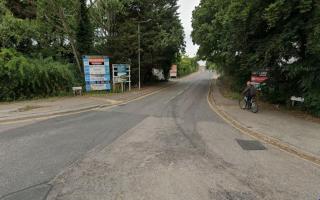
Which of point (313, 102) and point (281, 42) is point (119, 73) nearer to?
point (281, 42)

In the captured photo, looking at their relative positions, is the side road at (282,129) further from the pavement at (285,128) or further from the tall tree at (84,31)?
the tall tree at (84,31)

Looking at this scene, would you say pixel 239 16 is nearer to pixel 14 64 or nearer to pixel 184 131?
pixel 184 131

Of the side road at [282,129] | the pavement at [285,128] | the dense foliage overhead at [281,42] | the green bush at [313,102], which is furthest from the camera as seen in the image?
the green bush at [313,102]

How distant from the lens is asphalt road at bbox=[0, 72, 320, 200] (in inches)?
169

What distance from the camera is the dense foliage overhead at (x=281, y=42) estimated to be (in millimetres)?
10086

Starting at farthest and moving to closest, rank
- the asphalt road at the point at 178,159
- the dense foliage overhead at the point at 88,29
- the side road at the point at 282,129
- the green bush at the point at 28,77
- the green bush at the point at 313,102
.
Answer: the dense foliage overhead at the point at 88,29
the green bush at the point at 28,77
the green bush at the point at 313,102
the side road at the point at 282,129
the asphalt road at the point at 178,159

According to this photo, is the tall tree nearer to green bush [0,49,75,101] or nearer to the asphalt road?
green bush [0,49,75,101]

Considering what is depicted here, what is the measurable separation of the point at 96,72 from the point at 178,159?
53.8ft

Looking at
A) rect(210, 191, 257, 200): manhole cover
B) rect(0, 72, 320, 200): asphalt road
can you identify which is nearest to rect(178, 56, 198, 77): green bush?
rect(0, 72, 320, 200): asphalt road

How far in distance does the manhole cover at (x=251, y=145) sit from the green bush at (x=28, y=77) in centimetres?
1506

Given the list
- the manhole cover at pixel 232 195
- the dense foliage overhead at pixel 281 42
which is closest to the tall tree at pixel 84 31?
the dense foliage overhead at pixel 281 42

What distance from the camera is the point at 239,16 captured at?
1211 centimetres

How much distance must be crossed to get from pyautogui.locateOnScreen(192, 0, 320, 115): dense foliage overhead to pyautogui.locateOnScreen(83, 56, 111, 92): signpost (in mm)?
11312

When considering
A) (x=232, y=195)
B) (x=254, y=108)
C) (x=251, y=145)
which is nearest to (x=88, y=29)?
(x=254, y=108)
